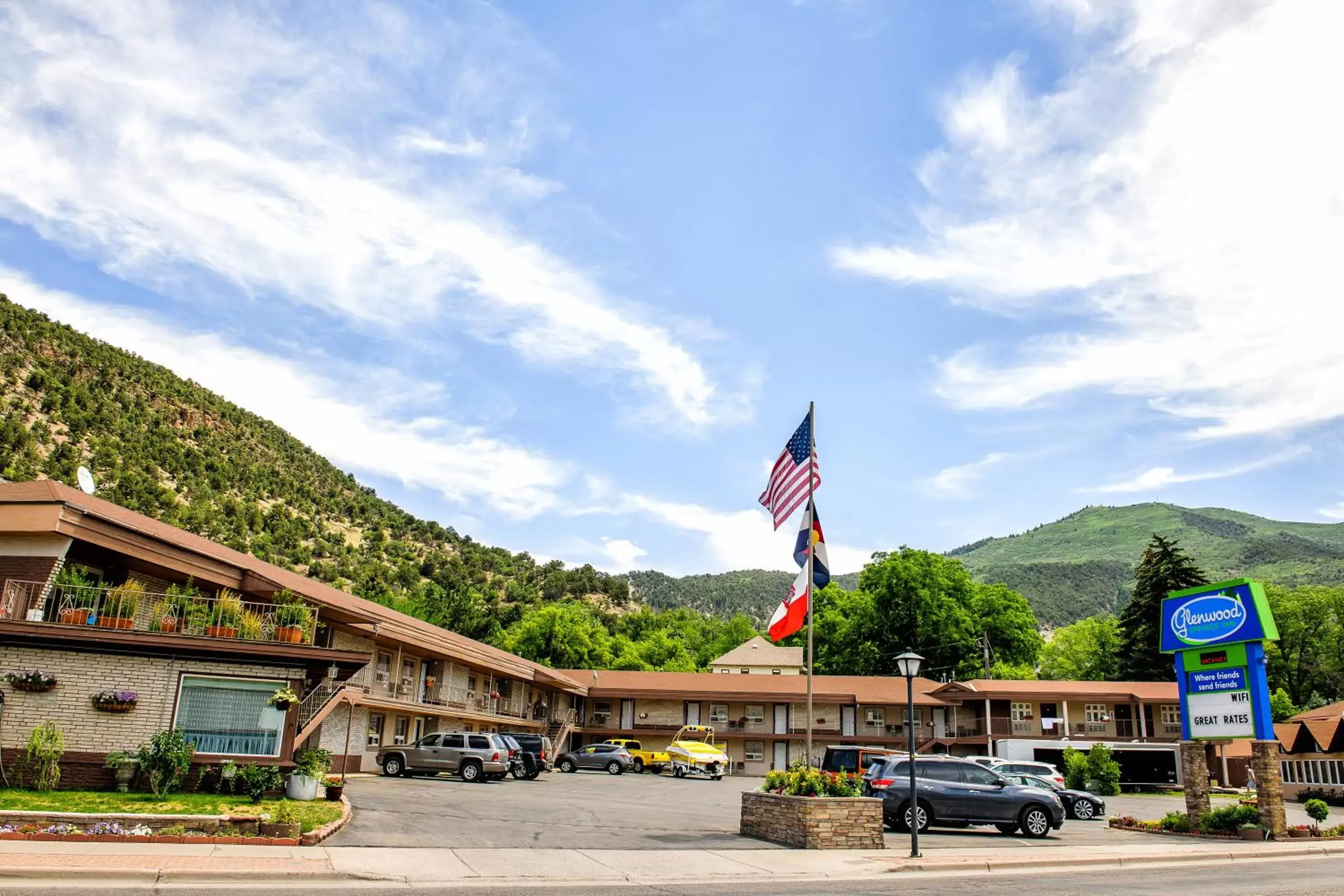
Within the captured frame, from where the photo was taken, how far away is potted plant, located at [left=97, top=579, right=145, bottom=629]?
66.0 ft

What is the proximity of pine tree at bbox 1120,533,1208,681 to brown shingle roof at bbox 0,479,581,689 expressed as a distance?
4719 cm

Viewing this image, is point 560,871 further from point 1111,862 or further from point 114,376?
point 114,376

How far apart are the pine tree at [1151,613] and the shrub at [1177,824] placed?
43.8 m

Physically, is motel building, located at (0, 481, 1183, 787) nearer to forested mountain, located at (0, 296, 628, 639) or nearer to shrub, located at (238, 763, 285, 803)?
shrub, located at (238, 763, 285, 803)

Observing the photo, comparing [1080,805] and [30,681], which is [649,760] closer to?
[1080,805]

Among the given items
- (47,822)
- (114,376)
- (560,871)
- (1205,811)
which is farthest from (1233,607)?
(114,376)

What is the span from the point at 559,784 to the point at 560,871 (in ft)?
67.1

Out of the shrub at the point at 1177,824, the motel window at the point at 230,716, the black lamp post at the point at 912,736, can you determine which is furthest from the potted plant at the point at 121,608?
the shrub at the point at 1177,824

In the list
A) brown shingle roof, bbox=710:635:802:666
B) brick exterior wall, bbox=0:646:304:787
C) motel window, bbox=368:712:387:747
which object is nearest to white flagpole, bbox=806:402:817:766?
brick exterior wall, bbox=0:646:304:787

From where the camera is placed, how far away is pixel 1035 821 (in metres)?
21.9

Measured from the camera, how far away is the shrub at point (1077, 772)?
1662 inches

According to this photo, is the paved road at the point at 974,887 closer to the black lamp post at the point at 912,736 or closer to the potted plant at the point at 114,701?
the black lamp post at the point at 912,736

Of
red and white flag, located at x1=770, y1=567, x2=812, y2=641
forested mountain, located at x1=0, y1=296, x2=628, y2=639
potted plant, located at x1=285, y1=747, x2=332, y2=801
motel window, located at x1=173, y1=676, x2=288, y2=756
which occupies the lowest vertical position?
potted plant, located at x1=285, y1=747, x2=332, y2=801

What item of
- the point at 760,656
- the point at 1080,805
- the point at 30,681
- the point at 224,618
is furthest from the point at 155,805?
the point at 760,656
